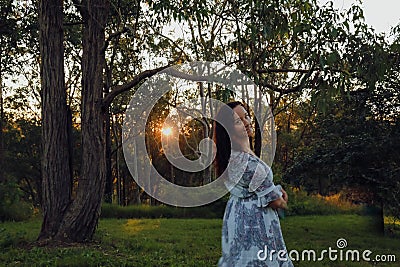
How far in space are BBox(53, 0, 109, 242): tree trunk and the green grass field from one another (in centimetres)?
42

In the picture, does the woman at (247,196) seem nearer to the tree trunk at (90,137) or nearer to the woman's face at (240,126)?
the woman's face at (240,126)

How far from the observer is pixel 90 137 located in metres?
8.05

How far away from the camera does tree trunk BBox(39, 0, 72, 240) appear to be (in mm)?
7902

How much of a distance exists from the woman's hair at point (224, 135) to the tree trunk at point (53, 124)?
493cm

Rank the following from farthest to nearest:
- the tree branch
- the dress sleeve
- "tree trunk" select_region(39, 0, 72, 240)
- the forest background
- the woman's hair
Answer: "tree trunk" select_region(39, 0, 72, 240) → the tree branch → the forest background → the woman's hair → the dress sleeve

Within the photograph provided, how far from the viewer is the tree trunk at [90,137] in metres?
7.78

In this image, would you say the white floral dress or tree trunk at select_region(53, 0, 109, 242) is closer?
the white floral dress

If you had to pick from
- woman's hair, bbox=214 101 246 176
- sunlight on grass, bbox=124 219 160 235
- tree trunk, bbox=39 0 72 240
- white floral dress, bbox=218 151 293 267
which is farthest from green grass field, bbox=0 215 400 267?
woman's hair, bbox=214 101 246 176

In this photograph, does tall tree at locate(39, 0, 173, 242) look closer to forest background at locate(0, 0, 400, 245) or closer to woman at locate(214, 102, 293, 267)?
forest background at locate(0, 0, 400, 245)

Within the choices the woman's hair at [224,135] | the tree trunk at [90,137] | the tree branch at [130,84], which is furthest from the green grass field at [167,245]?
the woman's hair at [224,135]

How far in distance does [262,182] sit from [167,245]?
196 inches

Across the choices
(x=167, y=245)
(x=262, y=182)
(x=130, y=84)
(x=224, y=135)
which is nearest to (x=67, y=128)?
(x=130, y=84)

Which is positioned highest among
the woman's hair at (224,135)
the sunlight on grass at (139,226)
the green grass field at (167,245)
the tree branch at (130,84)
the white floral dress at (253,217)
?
the tree branch at (130,84)

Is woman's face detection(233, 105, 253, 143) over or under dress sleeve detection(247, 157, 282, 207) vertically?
over
